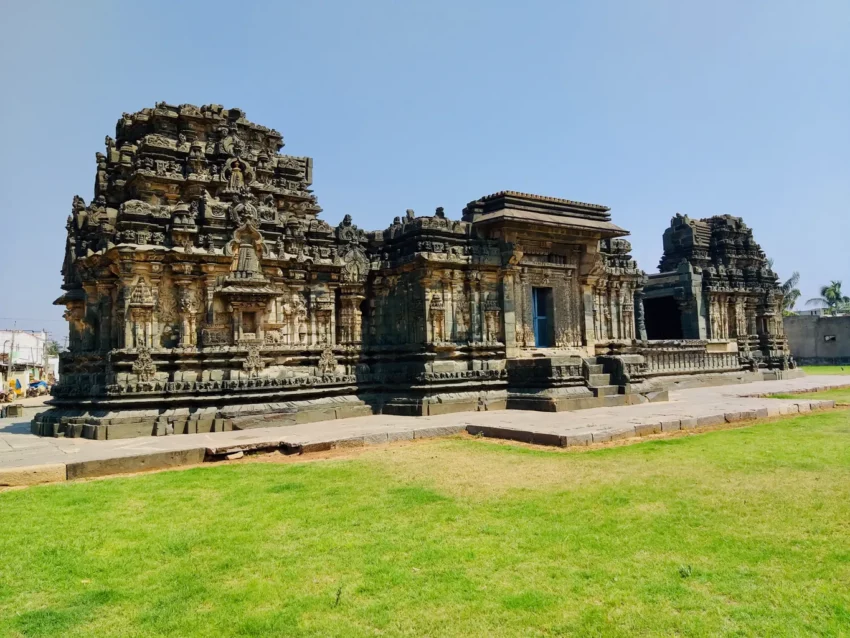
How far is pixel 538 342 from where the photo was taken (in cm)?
1642

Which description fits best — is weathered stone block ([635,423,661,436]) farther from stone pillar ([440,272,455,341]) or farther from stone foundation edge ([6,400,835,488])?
stone pillar ([440,272,455,341])

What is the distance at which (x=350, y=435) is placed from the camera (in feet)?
34.2

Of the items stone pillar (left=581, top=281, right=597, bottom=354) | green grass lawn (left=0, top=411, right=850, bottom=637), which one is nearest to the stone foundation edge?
green grass lawn (left=0, top=411, right=850, bottom=637)

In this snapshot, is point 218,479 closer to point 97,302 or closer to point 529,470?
point 529,470

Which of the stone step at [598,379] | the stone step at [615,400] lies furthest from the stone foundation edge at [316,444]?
the stone step at [598,379]

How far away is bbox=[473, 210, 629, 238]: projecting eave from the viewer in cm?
1531

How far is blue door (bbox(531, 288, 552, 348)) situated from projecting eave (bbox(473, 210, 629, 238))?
1.81m

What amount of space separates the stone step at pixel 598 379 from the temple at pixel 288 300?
37mm

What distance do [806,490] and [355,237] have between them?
1173 cm

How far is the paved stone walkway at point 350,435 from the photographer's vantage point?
8.46 meters

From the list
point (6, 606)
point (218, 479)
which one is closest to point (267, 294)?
point (218, 479)

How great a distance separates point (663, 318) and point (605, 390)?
13912 mm

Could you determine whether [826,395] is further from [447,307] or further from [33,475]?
[33,475]

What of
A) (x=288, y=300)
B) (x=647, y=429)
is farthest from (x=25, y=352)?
(x=647, y=429)
